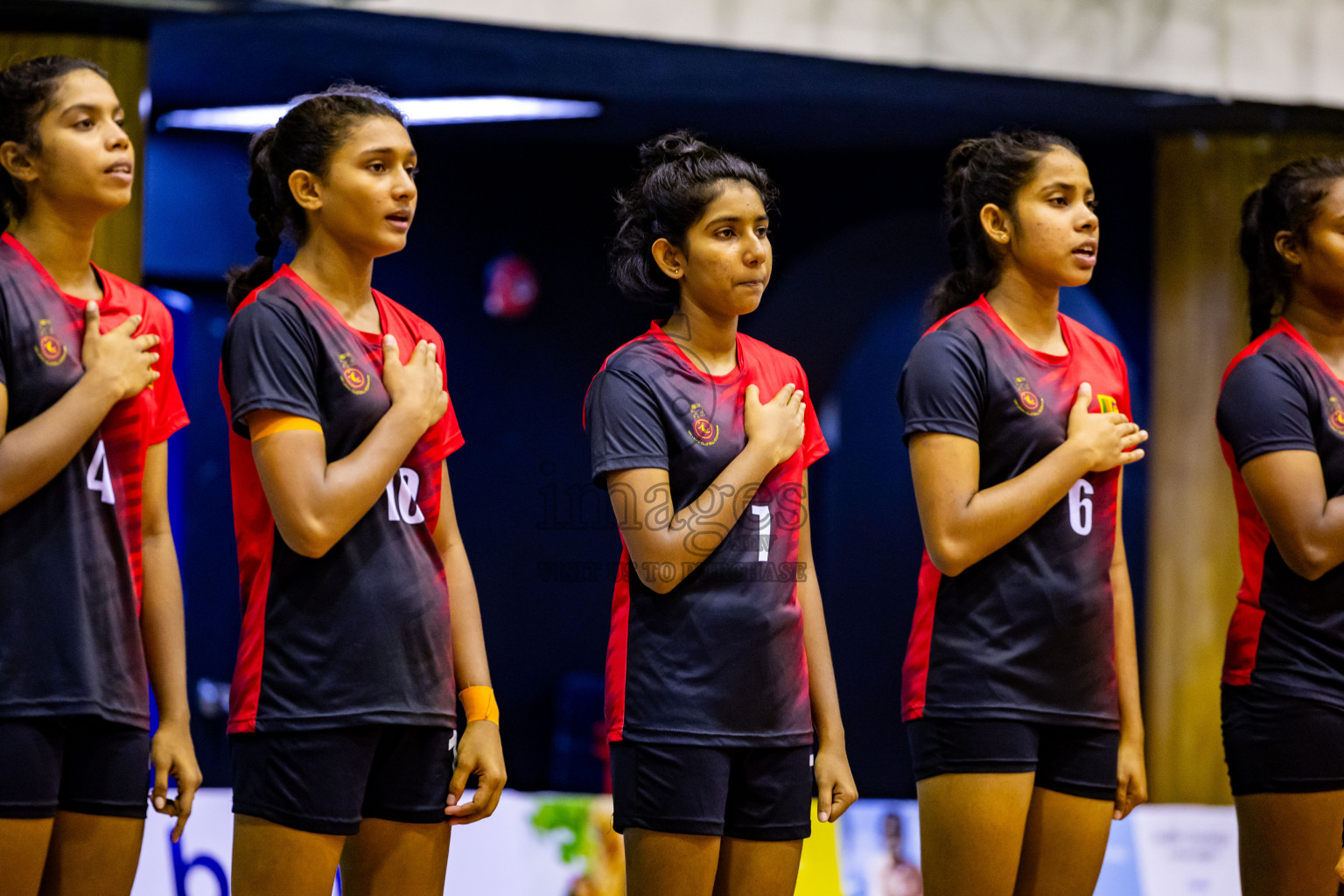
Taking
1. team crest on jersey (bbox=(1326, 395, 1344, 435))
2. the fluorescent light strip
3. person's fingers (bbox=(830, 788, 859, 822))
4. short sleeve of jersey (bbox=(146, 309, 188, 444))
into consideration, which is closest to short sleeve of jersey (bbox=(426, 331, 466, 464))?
short sleeve of jersey (bbox=(146, 309, 188, 444))

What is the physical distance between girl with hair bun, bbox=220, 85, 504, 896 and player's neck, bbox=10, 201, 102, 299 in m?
0.24

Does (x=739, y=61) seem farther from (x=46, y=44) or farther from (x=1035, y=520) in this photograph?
(x=1035, y=520)

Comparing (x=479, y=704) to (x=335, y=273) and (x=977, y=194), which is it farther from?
(x=977, y=194)

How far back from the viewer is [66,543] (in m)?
1.94

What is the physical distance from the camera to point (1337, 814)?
237 cm

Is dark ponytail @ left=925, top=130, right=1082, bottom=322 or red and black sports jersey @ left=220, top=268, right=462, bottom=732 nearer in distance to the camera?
red and black sports jersey @ left=220, top=268, right=462, bottom=732

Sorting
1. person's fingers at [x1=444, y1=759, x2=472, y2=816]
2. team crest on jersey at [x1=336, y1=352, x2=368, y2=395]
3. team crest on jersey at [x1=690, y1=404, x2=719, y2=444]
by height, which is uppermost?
team crest on jersey at [x1=336, y1=352, x2=368, y2=395]

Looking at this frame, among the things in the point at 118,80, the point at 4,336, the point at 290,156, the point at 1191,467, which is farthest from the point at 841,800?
the point at 1191,467

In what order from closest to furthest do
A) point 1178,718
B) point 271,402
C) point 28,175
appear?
point 271,402
point 28,175
point 1178,718

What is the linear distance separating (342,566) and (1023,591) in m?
1.10

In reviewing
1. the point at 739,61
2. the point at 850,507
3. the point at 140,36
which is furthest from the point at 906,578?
the point at 140,36

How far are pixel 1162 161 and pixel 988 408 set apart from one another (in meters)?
2.93

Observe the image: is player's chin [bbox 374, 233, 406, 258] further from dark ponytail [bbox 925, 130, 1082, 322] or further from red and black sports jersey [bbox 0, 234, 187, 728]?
dark ponytail [bbox 925, 130, 1082, 322]

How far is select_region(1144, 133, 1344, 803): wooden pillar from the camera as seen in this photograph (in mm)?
4746
